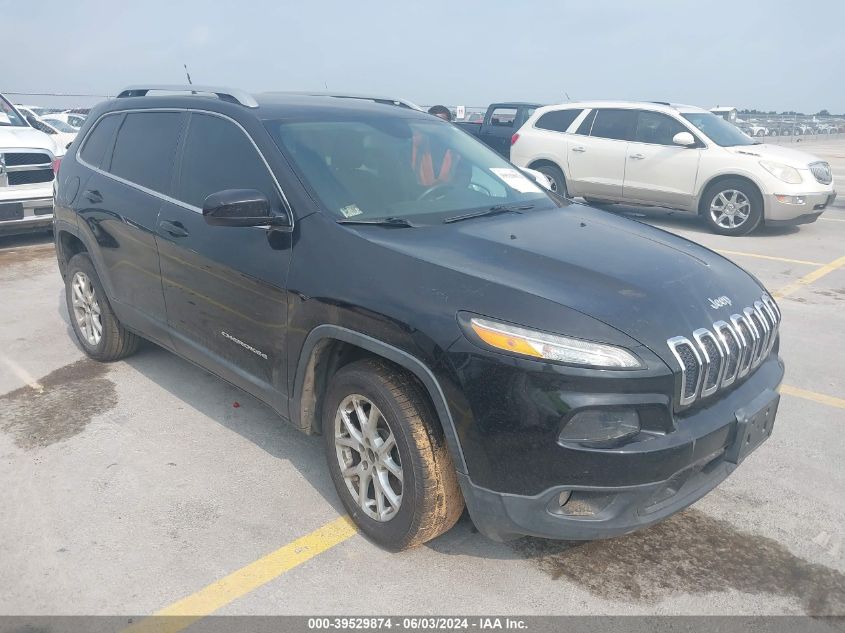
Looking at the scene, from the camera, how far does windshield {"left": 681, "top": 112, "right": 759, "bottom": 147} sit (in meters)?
10.2

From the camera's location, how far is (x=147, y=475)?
11.7 feet

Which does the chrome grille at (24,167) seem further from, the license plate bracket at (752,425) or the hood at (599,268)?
the license plate bracket at (752,425)

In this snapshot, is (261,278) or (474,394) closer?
(474,394)

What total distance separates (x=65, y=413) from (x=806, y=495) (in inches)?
158

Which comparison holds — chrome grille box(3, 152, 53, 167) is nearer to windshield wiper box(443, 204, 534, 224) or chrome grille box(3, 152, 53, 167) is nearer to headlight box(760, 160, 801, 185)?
windshield wiper box(443, 204, 534, 224)

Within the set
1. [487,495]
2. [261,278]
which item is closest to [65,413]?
[261,278]

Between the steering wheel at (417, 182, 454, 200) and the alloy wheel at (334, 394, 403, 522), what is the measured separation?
114 centimetres

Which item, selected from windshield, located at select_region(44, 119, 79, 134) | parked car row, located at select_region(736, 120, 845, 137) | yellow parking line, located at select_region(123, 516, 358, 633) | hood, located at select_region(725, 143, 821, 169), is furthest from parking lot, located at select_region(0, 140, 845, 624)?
parked car row, located at select_region(736, 120, 845, 137)

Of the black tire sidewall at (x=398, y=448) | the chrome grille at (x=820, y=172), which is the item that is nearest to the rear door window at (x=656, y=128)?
the chrome grille at (x=820, y=172)

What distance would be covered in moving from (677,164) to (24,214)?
8520 millimetres

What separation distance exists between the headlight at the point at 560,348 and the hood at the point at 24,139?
26.4ft

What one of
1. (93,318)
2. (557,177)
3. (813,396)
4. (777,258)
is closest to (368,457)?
(93,318)

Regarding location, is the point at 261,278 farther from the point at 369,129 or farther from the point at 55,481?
the point at 55,481

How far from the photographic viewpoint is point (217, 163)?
12.1ft
